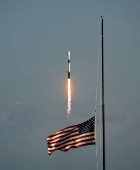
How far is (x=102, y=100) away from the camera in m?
45.8

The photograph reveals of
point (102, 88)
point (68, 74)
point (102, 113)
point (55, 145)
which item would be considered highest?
point (68, 74)

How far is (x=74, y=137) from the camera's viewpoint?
49.2m

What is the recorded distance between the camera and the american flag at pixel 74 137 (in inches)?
1917

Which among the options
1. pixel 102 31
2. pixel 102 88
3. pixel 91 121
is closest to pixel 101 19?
pixel 102 31

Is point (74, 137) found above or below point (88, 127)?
below

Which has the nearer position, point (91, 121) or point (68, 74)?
point (91, 121)

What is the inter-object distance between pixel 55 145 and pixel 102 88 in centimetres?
971

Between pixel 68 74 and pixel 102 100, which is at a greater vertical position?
pixel 68 74

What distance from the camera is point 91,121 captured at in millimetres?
48719

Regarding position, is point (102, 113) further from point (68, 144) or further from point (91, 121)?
point (68, 144)

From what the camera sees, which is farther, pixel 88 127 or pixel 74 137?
pixel 74 137

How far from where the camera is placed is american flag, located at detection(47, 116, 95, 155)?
160 ft

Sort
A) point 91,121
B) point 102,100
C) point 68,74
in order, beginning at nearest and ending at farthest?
point 102,100
point 91,121
point 68,74

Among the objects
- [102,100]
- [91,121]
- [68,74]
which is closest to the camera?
[102,100]
